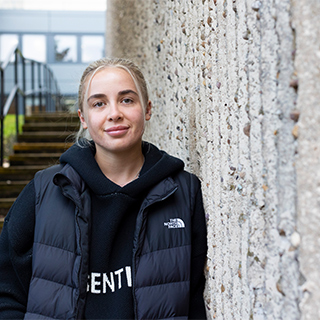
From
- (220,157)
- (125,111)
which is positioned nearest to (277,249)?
(220,157)

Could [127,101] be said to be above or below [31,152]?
above

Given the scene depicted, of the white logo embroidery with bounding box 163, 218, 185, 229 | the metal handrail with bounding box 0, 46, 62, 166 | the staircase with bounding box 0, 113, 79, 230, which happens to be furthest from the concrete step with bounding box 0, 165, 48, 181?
the white logo embroidery with bounding box 163, 218, 185, 229

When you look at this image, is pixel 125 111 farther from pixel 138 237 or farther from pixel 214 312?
pixel 214 312

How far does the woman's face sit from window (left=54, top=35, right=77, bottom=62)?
13.4 meters

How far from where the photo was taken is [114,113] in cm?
147

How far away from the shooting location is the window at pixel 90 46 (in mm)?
14422

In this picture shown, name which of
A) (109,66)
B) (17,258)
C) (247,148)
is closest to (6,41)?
(109,66)

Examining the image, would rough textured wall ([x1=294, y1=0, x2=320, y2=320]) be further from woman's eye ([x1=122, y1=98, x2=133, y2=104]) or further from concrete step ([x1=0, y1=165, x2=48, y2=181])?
concrete step ([x1=0, y1=165, x2=48, y2=181])

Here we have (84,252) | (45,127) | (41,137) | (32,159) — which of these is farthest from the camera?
(45,127)

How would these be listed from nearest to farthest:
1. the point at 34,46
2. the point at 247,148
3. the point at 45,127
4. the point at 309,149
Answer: the point at 309,149 < the point at 247,148 < the point at 45,127 < the point at 34,46

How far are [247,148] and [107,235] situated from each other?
0.63 metres

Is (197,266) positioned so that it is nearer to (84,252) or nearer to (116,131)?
(84,252)

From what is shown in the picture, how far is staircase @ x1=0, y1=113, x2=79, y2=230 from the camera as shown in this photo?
161 inches

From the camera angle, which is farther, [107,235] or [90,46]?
[90,46]
